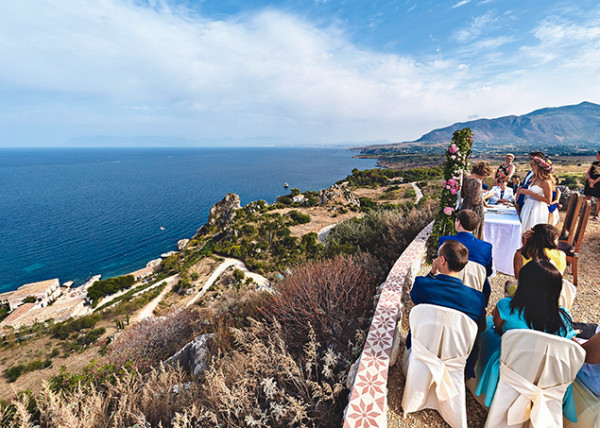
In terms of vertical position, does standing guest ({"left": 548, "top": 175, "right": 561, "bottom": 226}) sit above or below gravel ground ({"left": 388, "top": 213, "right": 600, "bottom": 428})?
above

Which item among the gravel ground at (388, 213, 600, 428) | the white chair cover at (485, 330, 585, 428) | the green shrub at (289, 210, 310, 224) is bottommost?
the green shrub at (289, 210, 310, 224)

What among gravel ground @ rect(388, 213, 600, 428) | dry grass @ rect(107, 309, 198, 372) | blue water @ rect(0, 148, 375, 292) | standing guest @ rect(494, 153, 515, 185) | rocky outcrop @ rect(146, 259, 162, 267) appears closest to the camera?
gravel ground @ rect(388, 213, 600, 428)

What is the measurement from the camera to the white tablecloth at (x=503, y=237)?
200 inches

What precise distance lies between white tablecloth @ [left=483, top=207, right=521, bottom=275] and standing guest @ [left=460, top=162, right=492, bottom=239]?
0.34 meters

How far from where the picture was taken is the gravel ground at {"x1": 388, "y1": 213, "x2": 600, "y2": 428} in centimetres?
243

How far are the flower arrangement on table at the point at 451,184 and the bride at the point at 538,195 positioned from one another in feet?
4.29

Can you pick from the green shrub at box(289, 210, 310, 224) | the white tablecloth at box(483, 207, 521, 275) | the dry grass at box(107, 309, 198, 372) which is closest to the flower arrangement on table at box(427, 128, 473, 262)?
the white tablecloth at box(483, 207, 521, 275)

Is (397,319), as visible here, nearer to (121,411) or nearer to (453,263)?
(453,263)

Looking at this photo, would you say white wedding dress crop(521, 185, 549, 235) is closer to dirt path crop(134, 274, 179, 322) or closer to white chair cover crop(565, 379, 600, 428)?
white chair cover crop(565, 379, 600, 428)

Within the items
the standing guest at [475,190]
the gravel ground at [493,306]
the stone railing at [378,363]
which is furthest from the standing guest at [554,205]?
the stone railing at [378,363]

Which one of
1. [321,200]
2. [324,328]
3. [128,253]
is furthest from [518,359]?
[128,253]

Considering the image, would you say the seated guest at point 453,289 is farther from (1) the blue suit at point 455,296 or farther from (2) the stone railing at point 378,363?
(2) the stone railing at point 378,363

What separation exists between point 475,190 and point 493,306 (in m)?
2.11

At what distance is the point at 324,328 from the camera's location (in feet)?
11.5
